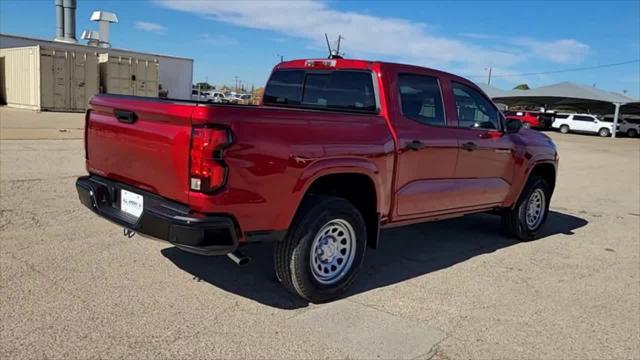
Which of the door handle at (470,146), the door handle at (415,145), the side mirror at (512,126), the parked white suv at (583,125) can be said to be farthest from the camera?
the parked white suv at (583,125)

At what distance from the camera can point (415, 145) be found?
4.80 meters

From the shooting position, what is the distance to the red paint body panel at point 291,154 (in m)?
3.46

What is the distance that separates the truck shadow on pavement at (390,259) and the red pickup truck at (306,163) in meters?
0.42

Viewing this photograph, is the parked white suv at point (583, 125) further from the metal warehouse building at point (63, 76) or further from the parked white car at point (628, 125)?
the metal warehouse building at point (63, 76)

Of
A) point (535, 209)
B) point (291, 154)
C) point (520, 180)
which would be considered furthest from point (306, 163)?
point (535, 209)

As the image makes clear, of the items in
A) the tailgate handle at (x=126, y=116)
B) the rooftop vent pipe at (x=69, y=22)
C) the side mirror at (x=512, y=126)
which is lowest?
the tailgate handle at (x=126, y=116)

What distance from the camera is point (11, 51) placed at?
96.0ft

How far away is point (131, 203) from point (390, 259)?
9.00 ft

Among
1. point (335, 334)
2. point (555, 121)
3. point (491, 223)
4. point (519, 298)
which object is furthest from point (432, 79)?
point (555, 121)

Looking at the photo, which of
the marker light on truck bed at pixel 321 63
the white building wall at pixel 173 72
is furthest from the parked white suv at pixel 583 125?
the marker light on truck bed at pixel 321 63

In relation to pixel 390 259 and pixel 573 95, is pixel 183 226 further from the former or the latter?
pixel 573 95

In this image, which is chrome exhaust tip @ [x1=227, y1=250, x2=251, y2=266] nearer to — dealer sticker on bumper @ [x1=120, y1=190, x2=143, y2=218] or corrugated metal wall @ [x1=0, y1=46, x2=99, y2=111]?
dealer sticker on bumper @ [x1=120, y1=190, x2=143, y2=218]

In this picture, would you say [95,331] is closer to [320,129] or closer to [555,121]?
[320,129]

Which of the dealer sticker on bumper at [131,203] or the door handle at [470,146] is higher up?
the door handle at [470,146]
